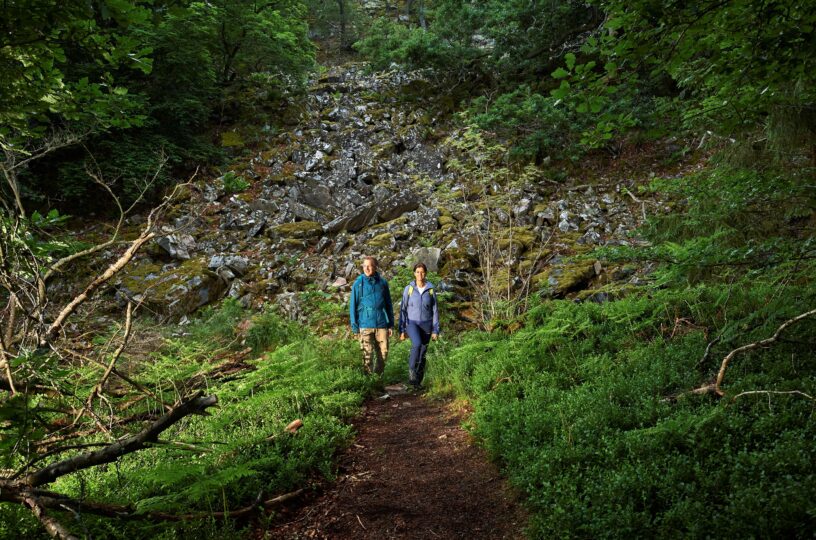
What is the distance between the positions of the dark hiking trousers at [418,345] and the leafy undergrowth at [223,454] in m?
0.91

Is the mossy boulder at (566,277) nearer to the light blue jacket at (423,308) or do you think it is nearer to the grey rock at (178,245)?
the light blue jacket at (423,308)

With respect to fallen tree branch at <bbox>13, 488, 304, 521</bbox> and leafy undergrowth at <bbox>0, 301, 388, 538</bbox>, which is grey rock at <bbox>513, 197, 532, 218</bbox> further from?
fallen tree branch at <bbox>13, 488, 304, 521</bbox>

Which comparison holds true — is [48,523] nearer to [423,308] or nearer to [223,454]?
[223,454]

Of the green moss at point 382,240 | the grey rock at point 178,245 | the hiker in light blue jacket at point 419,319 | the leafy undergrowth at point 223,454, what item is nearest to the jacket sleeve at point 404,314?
the hiker in light blue jacket at point 419,319

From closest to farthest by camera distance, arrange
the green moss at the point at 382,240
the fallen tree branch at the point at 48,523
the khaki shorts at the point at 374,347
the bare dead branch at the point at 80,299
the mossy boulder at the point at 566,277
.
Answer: the fallen tree branch at the point at 48,523 → the bare dead branch at the point at 80,299 → the khaki shorts at the point at 374,347 → the mossy boulder at the point at 566,277 → the green moss at the point at 382,240

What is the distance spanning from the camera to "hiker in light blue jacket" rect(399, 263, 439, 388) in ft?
24.0

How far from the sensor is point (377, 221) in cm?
1527

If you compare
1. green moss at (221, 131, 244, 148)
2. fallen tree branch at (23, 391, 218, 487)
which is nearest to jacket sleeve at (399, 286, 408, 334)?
fallen tree branch at (23, 391, 218, 487)

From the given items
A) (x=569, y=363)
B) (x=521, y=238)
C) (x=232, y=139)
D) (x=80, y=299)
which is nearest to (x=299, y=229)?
(x=232, y=139)

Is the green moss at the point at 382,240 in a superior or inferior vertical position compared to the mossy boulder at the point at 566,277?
superior

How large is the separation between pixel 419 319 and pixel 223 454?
392 centimetres

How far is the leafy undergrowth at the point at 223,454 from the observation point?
2959mm

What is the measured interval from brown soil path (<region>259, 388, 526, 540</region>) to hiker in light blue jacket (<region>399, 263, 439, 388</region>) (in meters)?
2.03

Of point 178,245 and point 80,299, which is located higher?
point 178,245
